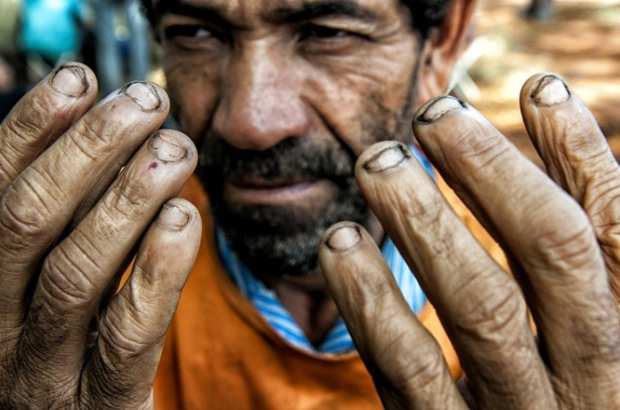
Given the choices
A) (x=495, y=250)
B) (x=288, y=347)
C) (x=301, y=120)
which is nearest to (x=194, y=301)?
(x=288, y=347)

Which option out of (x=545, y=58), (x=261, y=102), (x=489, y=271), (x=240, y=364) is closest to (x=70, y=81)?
(x=261, y=102)

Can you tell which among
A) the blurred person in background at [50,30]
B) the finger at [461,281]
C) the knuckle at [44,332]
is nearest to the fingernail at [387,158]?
the finger at [461,281]

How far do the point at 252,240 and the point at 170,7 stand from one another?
2.18 ft

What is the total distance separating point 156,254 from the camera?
988 mm

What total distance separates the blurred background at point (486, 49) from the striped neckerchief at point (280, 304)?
188cm

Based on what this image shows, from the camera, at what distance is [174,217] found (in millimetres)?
997

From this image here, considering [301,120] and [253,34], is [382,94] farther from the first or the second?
[253,34]

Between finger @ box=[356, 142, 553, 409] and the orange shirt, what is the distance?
2.91 feet

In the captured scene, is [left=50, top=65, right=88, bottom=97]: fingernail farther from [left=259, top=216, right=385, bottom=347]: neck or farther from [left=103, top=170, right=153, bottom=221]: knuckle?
[left=259, top=216, right=385, bottom=347]: neck

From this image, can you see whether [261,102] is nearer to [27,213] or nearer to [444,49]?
[27,213]

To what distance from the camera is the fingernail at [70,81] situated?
3.48 feet

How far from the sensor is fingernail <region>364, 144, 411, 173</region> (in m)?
0.94

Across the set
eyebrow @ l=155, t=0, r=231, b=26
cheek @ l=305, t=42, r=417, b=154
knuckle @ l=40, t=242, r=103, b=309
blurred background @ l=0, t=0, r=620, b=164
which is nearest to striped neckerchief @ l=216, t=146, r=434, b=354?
→ cheek @ l=305, t=42, r=417, b=154

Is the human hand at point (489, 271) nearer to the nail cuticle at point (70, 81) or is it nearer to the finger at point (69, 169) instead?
the finger at point (69, 169)
